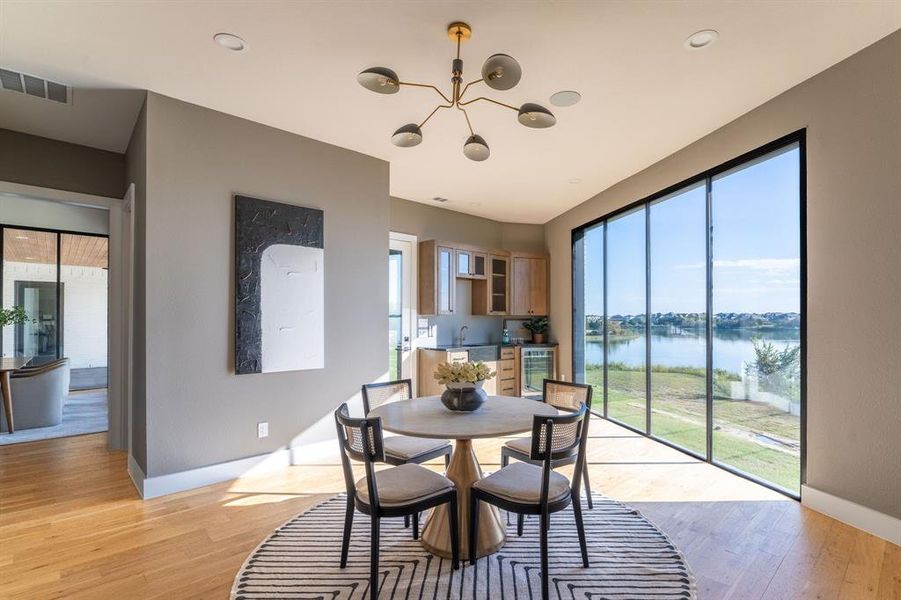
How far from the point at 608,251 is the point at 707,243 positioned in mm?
1594

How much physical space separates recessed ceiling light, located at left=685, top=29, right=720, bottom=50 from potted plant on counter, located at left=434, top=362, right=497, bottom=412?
83.6 inches

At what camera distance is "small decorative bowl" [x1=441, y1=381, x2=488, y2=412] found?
2.54 m

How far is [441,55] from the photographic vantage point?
2645 mm

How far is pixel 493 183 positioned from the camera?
5.18 m

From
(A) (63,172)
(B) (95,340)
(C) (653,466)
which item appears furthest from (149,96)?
(B) (95,340)

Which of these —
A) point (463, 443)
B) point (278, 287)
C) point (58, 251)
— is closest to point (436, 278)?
point (278, 287)

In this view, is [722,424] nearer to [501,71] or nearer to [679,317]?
[679,317]

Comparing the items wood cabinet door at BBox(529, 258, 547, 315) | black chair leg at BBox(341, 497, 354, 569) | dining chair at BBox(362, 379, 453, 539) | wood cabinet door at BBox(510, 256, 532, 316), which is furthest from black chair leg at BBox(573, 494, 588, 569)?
wood cabinet door at BBox(529, 258, 547, 315)

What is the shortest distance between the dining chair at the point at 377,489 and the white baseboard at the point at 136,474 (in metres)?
1.82

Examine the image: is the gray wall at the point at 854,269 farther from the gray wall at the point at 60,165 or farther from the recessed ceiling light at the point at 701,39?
the gray wall at the point at 60,165

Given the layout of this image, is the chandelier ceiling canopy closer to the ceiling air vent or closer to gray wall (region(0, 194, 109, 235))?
the ceiling air vent

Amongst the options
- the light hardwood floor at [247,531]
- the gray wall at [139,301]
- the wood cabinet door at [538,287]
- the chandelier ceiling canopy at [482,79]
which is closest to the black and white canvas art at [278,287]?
the gray wall at [139,301]

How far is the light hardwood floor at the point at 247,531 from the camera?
2152mm

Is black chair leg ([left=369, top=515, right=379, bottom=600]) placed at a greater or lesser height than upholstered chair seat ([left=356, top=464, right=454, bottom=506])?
lesser
